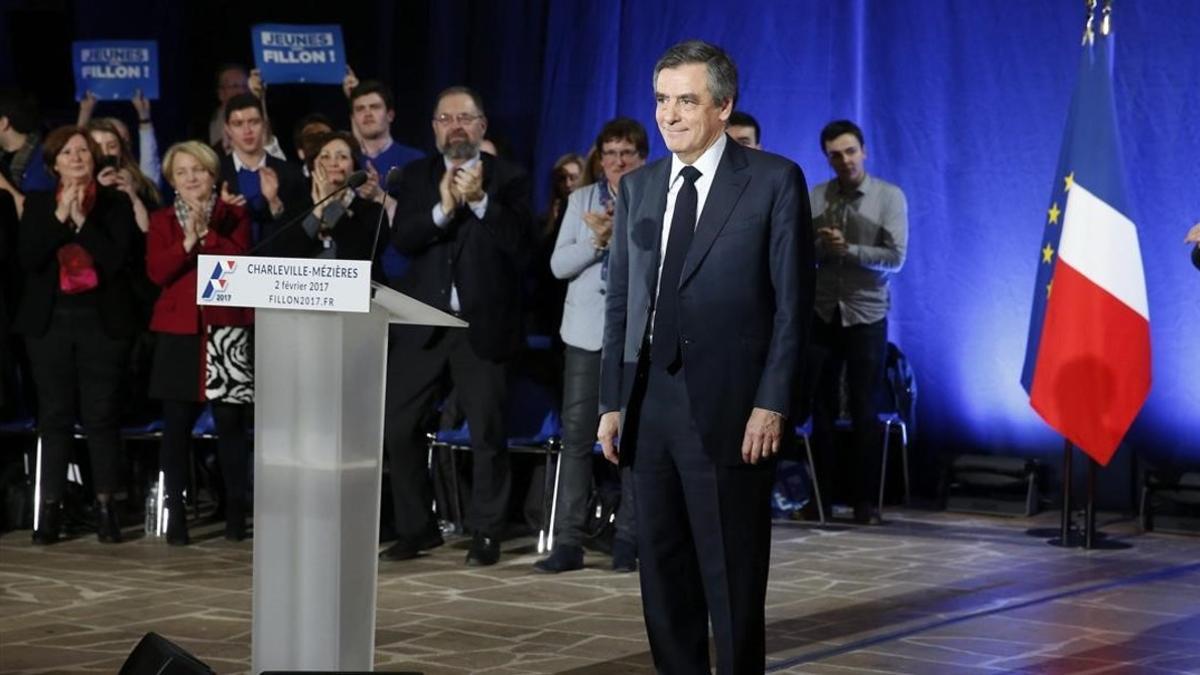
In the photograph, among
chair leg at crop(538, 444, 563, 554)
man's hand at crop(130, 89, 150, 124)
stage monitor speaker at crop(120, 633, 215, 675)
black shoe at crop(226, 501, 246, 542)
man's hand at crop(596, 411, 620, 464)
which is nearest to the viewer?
stage monitor speaker at crop(120, 633, 215, 675)

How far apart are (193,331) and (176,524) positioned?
89cm

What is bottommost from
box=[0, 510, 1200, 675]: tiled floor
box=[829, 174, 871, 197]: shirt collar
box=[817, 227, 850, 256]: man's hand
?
box=[0, 510, 1200, 675]: tiled floor

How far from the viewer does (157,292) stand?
850 centimetres

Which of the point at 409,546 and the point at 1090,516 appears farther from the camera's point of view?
the point at 1090,516

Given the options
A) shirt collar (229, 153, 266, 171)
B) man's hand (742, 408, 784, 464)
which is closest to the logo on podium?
man's hand (742, 408, 784, 464)

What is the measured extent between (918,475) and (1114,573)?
2634 mm

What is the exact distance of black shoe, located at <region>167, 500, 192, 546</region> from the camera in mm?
8266

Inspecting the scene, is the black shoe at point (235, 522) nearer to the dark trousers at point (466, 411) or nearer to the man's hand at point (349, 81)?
the dark trousers at point (466, 411)

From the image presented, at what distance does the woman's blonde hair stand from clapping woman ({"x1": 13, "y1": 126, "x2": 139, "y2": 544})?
355 mm

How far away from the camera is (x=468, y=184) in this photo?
24.6ft

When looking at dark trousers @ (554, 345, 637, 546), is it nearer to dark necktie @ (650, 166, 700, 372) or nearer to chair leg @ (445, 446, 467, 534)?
chair leg @ (445, 446, 467, 534)

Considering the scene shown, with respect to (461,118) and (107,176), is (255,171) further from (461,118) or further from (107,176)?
(461,118)

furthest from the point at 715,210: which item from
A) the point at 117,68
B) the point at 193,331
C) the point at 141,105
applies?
the point at 117,68

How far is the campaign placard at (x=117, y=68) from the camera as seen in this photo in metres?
10.3
